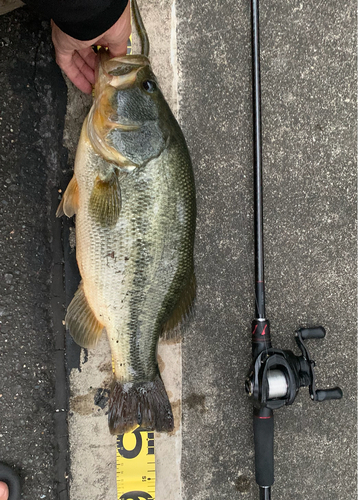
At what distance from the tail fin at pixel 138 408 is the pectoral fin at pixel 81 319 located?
0.30m

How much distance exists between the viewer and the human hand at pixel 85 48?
1.59m

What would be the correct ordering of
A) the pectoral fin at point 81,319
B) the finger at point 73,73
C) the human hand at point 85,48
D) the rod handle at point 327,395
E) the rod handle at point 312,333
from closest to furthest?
the human hand at point 85,48
the finger at point 73,73
the pectoral fin at point 81,319
the rod handle at point 327,395
the rod handle at point 312,333

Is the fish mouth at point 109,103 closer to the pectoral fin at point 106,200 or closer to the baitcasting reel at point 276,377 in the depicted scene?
the pectoral fin at point 106,200

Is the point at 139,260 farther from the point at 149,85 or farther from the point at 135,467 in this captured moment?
the point at 135,467

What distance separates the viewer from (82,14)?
1360mm

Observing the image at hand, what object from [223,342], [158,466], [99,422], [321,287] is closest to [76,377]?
[99,422]

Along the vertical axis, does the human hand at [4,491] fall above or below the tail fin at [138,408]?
below

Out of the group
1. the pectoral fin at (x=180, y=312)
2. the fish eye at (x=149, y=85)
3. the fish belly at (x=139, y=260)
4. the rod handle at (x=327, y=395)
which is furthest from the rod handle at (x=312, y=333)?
the fish eye at (x=149, y=85)

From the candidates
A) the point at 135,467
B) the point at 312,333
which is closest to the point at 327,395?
the point at 312,333

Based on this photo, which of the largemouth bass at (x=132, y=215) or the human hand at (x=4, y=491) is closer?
the largemouth bass at (x=132, y=215)

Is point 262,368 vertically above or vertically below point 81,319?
below

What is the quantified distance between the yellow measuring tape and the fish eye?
75.6 inches

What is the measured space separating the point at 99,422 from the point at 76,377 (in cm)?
32

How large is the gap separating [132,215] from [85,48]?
35.3 inches
